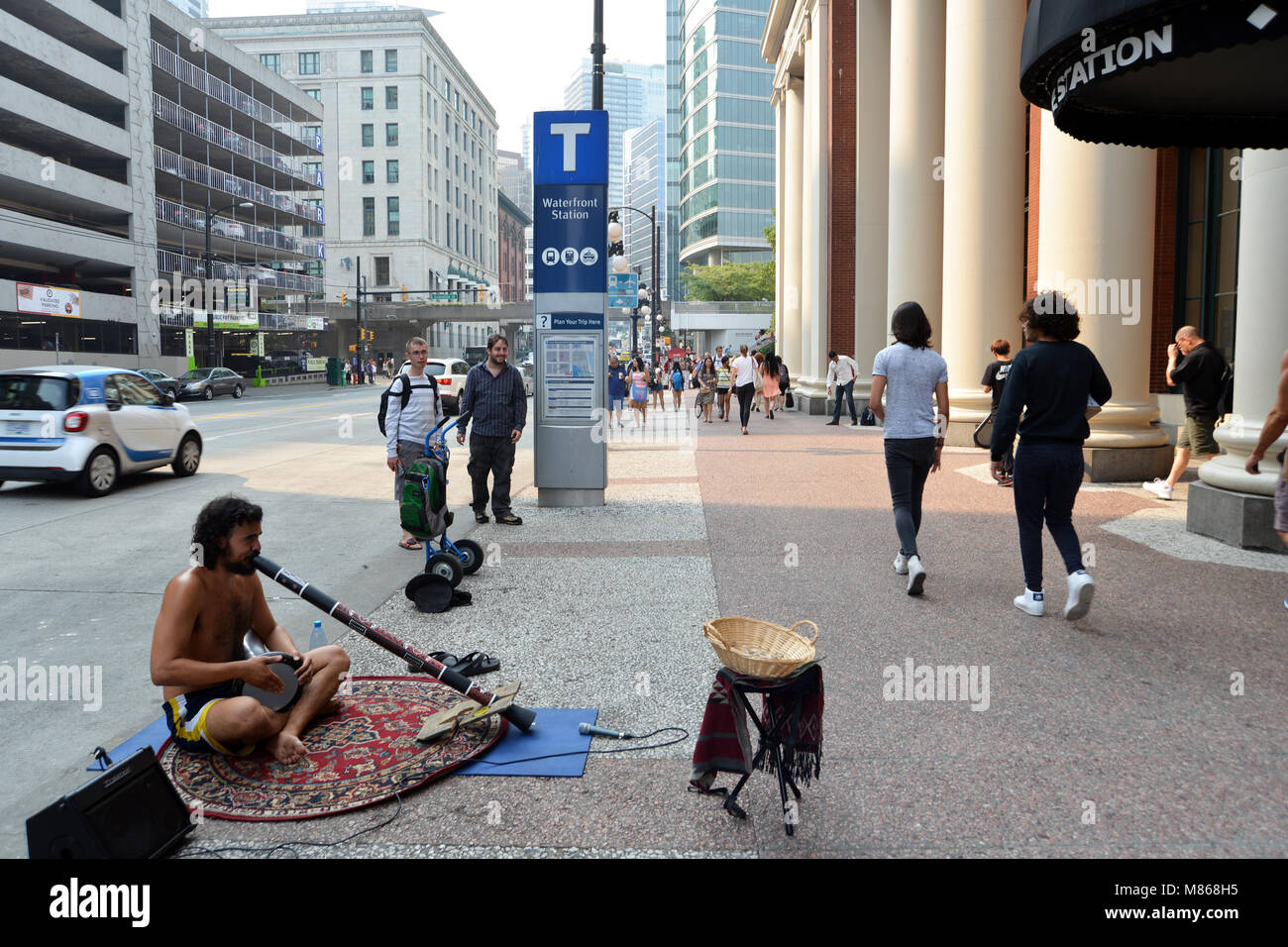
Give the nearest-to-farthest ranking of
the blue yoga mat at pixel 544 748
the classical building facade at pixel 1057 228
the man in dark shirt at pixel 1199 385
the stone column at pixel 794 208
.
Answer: the blue yoga mat at pixel 544 748 < the classical building facade at pixel 1057 228 < the man in dark shirt at pixel 1199 385 < the stone column at pixel 794 208

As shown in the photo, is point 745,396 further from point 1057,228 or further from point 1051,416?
point 1051,416

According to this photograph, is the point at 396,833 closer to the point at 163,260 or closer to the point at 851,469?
the point at 851,469

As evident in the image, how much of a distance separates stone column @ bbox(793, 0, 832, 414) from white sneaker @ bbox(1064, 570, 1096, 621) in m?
23.9

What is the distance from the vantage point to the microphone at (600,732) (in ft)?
16.0

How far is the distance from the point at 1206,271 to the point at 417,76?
101 metres

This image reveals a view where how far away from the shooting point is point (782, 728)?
3854 mm

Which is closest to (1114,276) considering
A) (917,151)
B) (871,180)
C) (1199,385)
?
(1199,385)

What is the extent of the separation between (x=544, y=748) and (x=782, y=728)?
4.53 feet

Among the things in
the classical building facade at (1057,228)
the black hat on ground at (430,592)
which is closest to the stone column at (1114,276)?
the classical building facade at (1057,228)

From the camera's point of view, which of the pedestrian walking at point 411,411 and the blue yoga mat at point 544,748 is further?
the pedestrian walking at point 411,411

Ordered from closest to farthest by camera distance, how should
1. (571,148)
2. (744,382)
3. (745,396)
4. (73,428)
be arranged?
(571,148) → (73,428) → (745,396) → (744,382)

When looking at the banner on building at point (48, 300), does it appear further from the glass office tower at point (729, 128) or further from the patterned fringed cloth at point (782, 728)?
the glass office tower at point (729, 128)

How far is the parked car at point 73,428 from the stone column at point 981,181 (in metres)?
12.5
